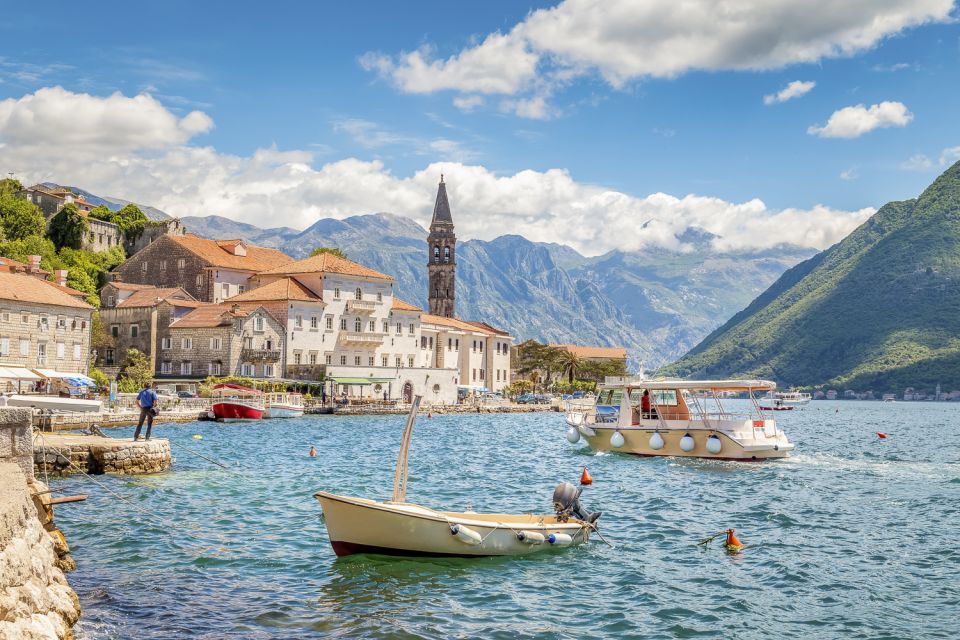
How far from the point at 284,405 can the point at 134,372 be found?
1405cm

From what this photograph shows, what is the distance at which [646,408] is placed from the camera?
42.0 meters

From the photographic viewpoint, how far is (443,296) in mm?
134000

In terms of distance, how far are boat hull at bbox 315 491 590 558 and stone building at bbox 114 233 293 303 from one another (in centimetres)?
7899

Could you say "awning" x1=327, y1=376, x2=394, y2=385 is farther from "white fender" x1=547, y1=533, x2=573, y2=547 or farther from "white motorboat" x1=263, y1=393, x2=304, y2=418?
"white fender" x1=547, y1=533, x2=573, y2=547

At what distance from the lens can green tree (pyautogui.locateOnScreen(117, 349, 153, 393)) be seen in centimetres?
7062

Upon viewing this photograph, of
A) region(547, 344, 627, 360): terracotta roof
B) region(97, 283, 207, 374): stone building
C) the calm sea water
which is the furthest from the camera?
region(547, 344, 627, 360): terracotta roof

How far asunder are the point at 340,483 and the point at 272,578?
13.5 meters

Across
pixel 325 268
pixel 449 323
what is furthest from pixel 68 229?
pixel 449 323

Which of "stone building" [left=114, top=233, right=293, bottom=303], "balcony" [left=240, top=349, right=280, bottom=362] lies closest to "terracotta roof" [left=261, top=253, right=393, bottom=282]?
"stone building" [left=114, top=233, right=293, bottom=303]

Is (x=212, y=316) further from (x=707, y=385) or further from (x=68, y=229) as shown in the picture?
(x=707, y=385)

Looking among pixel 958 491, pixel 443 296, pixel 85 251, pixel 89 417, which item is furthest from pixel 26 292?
pixel 443 296

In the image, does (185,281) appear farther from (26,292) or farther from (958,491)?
(958,491)

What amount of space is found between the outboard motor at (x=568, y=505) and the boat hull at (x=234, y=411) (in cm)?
4838


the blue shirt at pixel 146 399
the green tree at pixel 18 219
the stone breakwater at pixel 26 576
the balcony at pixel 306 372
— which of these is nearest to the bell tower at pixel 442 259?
the balcony at pixel 306 372
